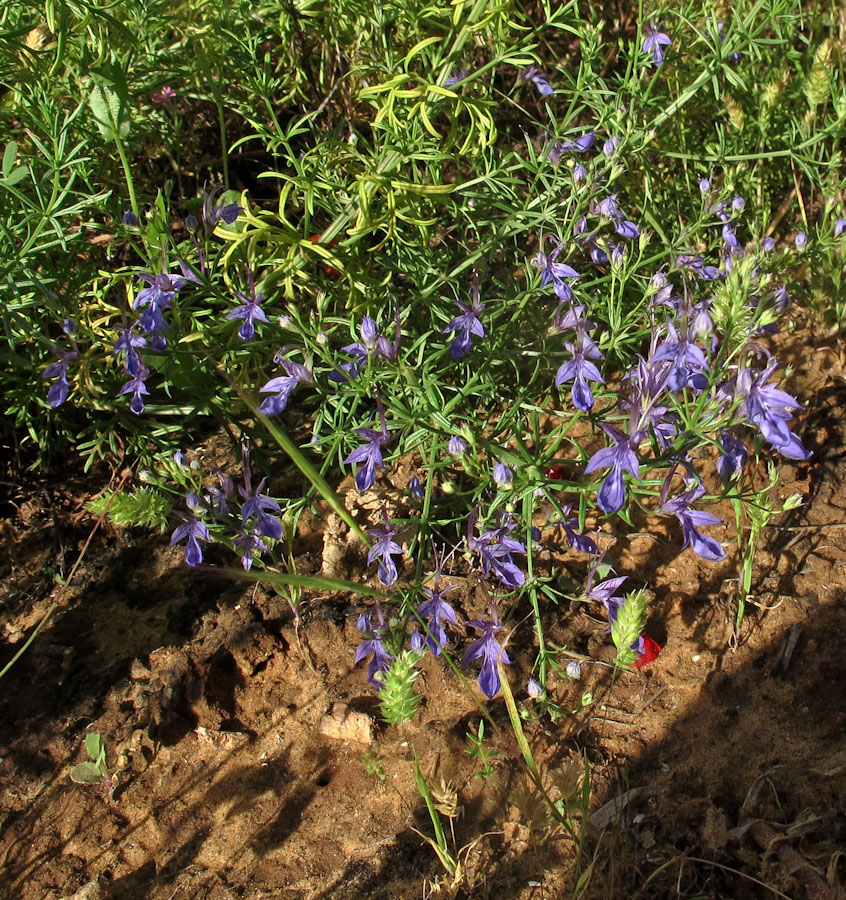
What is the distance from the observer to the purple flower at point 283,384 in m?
1.75

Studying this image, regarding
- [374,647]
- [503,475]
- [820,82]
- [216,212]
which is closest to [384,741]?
[374,647]

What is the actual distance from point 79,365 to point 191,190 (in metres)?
1.12

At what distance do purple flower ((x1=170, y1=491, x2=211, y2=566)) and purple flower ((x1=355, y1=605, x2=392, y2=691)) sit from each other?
398mm

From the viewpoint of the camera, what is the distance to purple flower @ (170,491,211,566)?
181 cm

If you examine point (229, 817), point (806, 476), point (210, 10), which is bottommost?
point (806, 476)

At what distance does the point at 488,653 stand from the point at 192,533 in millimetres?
723

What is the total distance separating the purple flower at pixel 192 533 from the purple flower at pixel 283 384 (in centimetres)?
26

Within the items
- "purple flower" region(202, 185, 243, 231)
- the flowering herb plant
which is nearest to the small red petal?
the flowering herb plant

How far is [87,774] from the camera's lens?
1813 mm

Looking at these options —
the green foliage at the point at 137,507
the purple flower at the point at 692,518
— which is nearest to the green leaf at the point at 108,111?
the green foliage at the point at 137,507

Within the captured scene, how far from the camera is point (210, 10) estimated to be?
259 cm

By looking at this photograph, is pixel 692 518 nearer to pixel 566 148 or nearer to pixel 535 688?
pixel 535 688

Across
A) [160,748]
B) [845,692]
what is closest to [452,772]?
[160,748]

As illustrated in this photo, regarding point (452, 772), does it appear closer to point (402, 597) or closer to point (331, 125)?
point (402, 597)
